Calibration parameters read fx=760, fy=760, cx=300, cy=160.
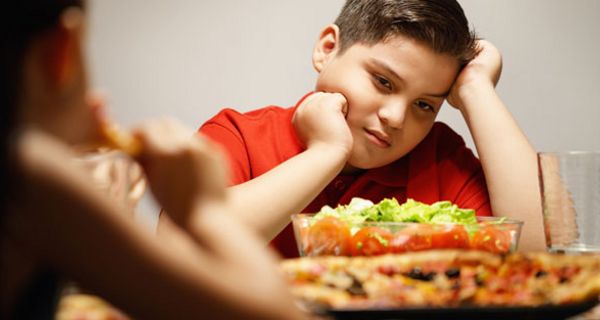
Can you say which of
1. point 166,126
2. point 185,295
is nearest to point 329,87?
point 166,126

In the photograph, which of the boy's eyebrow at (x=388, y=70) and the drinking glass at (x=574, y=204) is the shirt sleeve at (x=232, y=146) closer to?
the boy's eyebrow at (x=388, y=70)

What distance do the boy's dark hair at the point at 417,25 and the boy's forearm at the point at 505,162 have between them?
103mm

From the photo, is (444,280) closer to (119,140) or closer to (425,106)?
(119,140)

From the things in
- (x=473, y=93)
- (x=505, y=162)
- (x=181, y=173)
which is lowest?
(x=505, y=162)

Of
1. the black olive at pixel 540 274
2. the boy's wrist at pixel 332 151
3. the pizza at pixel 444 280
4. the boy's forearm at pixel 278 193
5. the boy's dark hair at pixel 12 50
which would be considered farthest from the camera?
the boy's wrist at pixel 332 151

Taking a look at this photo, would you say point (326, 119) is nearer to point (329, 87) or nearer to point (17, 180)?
point (329, 87)

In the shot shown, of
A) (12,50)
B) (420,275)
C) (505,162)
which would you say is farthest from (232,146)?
(12,50)

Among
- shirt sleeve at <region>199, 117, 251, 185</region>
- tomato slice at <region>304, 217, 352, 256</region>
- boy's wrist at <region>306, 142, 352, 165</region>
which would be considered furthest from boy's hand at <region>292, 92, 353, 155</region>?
tomato slice at <region>304, 217, 352, 256</region>

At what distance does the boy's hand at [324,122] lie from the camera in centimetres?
139

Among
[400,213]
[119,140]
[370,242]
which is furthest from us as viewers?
[400,213]

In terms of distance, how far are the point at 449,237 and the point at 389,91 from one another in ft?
1.73

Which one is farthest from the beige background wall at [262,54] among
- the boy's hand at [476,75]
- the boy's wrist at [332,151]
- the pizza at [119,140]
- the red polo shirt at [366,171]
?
the pizza at [119,140]

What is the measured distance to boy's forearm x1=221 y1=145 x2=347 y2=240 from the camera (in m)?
1.21

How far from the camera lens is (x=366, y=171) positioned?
5.56ft
